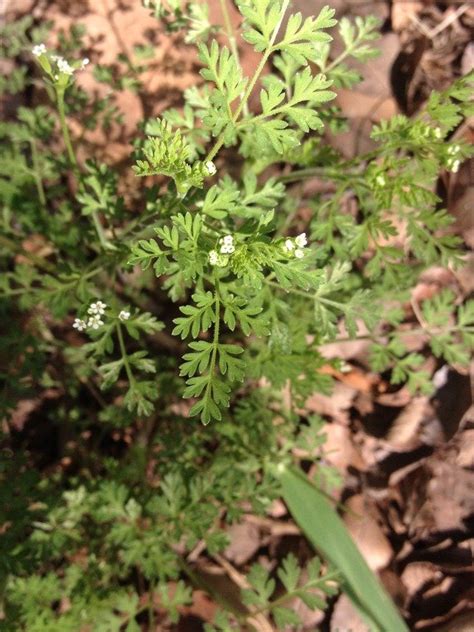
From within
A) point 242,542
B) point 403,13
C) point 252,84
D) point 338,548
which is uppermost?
point 252,84

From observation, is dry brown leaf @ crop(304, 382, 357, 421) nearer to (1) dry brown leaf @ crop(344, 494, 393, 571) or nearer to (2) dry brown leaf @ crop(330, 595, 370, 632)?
(1) dry brown leaf @ crop(344, 494, 393, 571)

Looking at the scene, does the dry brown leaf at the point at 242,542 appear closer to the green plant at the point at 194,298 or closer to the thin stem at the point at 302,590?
the green plant at the point at 194,298

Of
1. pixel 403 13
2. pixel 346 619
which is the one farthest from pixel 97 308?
pixel 403 13

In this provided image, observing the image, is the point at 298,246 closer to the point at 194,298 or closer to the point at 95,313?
the point at 194,298

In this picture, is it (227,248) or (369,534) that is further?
(369,534)

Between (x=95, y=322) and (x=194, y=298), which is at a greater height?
(x=194, y=298)

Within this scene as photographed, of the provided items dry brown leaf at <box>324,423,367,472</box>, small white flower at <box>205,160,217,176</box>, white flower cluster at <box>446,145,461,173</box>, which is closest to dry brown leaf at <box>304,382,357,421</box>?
dry brown leaf at <box>324,423,367,472</box>

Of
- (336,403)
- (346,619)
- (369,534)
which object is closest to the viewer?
(346,619)
